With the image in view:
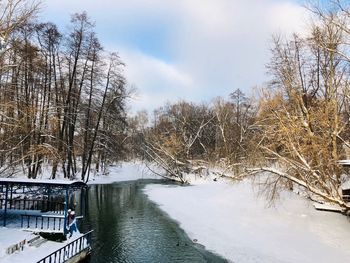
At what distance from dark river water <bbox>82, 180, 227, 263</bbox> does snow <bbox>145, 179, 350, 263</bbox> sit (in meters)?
0.93

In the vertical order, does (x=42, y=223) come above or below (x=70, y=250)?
above

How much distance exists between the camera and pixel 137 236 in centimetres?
1945

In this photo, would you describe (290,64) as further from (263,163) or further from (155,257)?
(155,257)

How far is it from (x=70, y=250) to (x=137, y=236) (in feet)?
18.0

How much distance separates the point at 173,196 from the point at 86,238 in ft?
61.5

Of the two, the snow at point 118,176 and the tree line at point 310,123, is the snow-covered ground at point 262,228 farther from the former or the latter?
the snow at point 118,176

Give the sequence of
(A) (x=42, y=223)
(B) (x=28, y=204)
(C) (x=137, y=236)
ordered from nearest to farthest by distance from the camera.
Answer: (A) (x=42, y=223) < (C) (x=137, y=236) < (B) (x=28, y=204)

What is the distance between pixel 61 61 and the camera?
36469mm

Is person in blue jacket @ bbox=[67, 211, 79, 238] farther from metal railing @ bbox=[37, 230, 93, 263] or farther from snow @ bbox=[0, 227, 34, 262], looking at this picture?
snow @ bbox=[0, 227, 34, 262]

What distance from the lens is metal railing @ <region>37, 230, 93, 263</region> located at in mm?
12705

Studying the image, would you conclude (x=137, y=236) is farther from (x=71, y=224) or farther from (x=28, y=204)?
(x=28, y=204)

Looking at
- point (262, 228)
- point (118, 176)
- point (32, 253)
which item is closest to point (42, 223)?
point (32, 253)

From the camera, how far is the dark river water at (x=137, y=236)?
52.8 feet

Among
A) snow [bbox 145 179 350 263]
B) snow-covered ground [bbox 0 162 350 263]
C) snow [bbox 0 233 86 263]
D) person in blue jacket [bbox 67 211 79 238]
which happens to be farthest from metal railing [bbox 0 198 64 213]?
snow [bbox 145 179 350 263]
